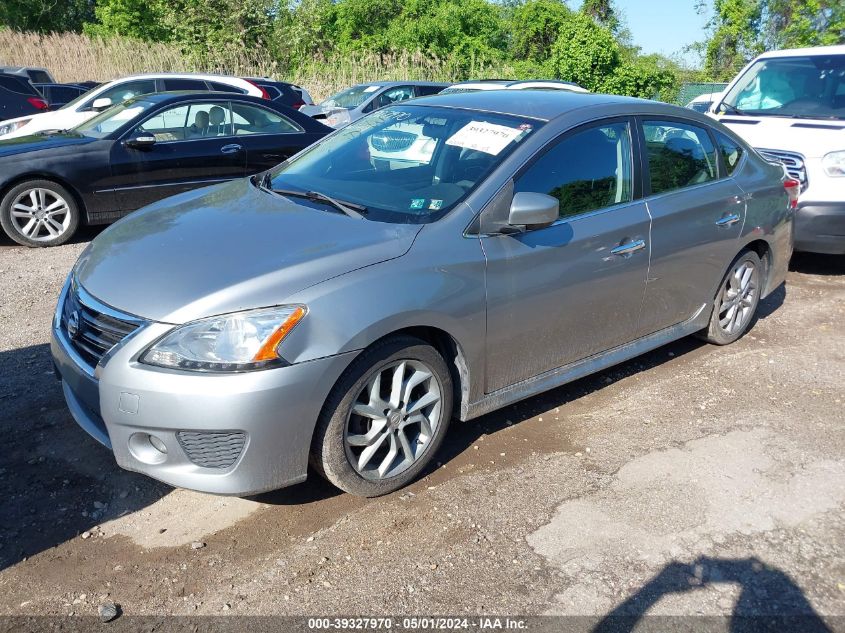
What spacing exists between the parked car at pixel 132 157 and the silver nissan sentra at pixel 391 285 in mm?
3712

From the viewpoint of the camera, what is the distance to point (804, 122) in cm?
735

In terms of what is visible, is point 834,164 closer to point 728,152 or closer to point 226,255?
point 728,152

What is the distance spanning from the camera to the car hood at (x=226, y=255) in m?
3.00

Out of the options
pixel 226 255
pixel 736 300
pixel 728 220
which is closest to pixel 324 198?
pixel 226 255

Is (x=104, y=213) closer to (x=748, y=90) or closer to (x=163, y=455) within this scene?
(x=163, y=455)

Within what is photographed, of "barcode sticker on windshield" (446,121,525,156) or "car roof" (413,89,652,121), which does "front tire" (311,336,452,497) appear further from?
"car roof" (413,89,652,121)

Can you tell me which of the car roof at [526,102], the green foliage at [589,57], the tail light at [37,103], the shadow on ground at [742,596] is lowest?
the shadow on ground at [742,596]

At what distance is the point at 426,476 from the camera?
3674 mm

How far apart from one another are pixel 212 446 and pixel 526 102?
2.61m

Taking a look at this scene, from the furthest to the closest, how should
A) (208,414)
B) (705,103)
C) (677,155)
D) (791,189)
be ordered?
(705,103) → (791,189) → (677,155) → (208,414)

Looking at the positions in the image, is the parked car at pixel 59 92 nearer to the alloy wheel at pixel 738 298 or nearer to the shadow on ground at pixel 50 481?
the shadow on ground at pixel 50 481

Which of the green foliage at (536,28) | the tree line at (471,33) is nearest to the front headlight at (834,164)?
the tree line at (471,33)

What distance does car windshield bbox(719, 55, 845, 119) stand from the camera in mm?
7570

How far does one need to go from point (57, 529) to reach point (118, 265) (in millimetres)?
1156
